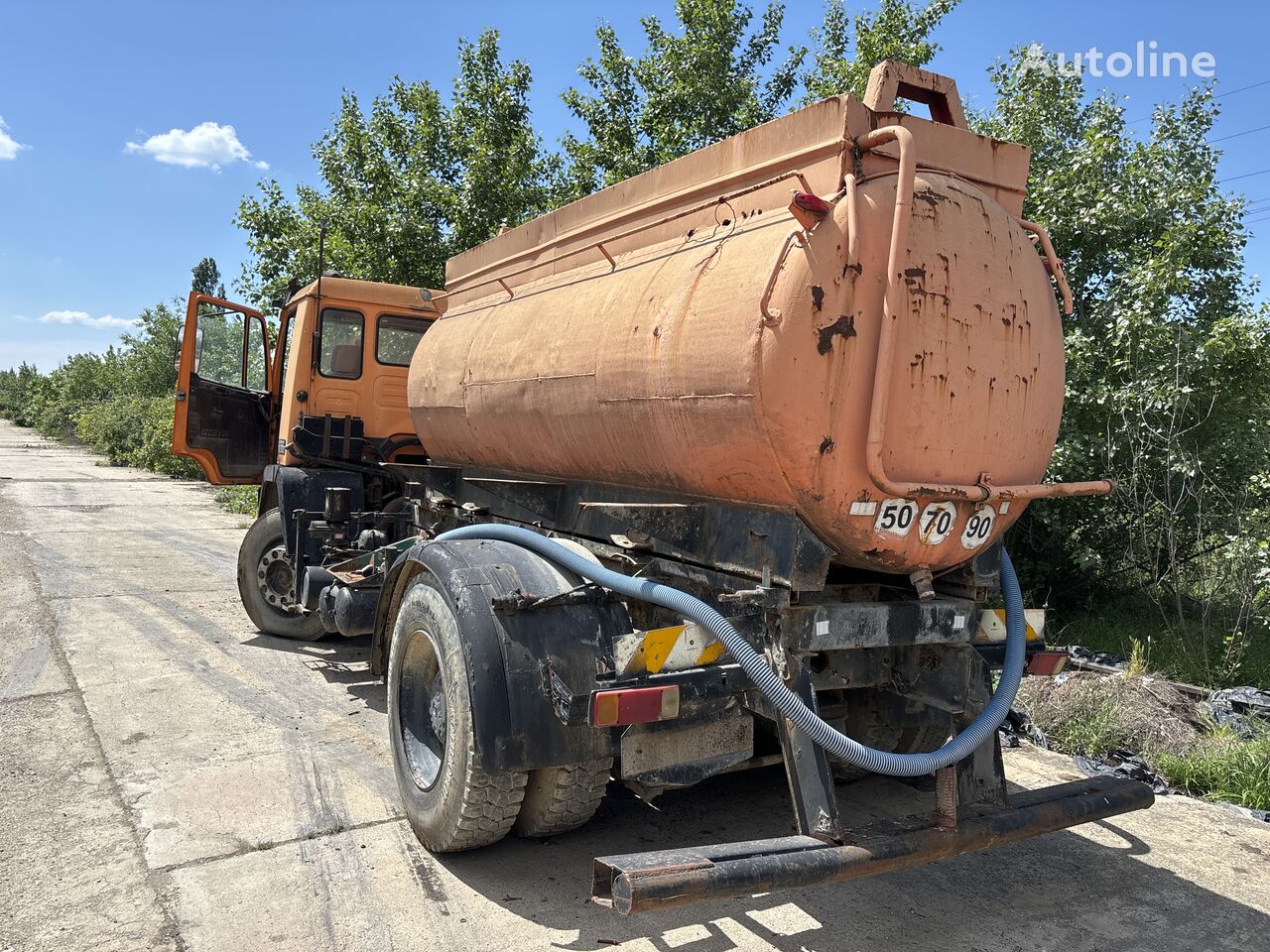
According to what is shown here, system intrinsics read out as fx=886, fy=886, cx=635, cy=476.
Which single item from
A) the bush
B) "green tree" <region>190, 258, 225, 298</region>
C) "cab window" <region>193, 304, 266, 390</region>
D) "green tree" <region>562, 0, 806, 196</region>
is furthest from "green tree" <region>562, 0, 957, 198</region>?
"green tree" <region>190, 258, 225, 298</region>

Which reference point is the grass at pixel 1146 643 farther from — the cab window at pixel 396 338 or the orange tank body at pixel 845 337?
the cab window at pixel 396 338

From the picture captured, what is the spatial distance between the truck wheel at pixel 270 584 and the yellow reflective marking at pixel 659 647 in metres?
5.09

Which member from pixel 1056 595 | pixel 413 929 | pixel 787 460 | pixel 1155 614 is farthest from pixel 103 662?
pixel 1155 614

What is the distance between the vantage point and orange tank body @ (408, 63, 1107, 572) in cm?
292

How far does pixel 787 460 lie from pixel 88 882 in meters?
3.14

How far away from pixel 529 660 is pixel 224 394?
560 centimetres

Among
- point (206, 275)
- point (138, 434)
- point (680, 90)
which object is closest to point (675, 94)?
point (680, 90)

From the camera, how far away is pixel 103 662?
6.59 meters

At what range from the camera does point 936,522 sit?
3.16 metres

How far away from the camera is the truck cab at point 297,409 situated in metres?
7.02

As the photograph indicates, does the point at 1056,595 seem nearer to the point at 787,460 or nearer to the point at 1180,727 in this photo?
the point at 1180,727

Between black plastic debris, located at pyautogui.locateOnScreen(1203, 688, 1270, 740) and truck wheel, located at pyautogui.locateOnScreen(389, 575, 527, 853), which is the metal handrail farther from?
black plastic debris, located at pyautogui.locateOnScreen(1203, 688, 1270, 740)

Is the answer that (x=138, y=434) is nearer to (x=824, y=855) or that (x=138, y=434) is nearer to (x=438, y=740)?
(x=438, y=740)

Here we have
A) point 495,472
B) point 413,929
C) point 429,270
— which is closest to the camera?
point 413,929
